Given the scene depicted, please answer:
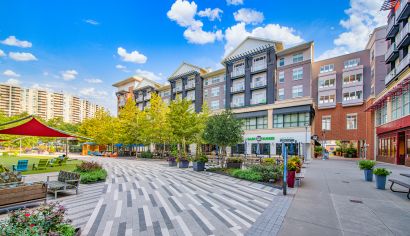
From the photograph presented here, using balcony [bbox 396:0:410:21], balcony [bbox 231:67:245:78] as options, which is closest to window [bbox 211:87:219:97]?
balcony [bbox 231:67:245:78]

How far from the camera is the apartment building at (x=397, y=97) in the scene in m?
21.4

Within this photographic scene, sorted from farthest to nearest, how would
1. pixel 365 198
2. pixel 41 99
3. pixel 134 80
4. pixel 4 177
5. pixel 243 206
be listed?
pixel 41 99
pixel 134 80
pixel 365 198
pixel 4 177
pixel 243 206

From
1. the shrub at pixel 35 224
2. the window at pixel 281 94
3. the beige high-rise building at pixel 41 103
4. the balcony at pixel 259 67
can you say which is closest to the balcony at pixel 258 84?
the balcony at pixel 259 67

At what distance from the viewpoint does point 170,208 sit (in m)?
7.12

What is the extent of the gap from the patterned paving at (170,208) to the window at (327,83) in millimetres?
39366

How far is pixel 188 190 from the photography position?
992 centimetres

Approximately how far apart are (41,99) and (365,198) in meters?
195

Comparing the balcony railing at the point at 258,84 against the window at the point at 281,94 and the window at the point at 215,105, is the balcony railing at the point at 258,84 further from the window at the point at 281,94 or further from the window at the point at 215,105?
the window at the point at 215,105

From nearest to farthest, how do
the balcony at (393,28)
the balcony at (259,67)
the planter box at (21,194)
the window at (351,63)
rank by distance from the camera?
the planter box at (21,194) → the balcony at (393,28) → the balcony at (259,67) → the window at (351,63)

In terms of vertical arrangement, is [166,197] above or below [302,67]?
below

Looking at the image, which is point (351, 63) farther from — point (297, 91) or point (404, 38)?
point (404, 38)

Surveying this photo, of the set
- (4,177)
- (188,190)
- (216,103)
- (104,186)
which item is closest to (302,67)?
(216,103)

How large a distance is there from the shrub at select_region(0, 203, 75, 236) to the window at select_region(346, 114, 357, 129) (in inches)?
1854

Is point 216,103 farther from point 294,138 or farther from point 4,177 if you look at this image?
point 4,177
